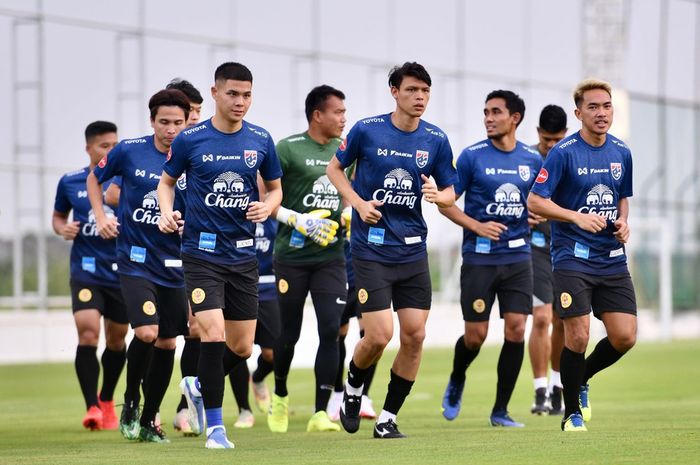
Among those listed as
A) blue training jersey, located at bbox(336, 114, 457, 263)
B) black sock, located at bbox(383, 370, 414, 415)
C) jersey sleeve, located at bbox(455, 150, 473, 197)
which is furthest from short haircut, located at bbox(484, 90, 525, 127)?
black sock, located at bbox(383, 370, 414, 415)

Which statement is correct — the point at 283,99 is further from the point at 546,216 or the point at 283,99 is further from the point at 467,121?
the point at 546,216

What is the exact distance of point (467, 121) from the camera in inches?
1404

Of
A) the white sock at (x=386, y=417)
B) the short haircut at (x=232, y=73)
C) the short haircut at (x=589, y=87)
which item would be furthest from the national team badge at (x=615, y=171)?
the short haircut at (x=232, y=73)

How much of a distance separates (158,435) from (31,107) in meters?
16.1

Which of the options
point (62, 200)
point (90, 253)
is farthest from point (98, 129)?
point (90, 253)

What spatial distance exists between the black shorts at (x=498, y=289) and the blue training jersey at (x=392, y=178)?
160 centimetres

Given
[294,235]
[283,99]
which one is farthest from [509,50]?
[294,235]

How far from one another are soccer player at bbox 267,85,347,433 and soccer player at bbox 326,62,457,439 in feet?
4.57

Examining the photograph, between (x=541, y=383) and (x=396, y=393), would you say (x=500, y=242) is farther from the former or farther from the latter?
(x=396, y=393)

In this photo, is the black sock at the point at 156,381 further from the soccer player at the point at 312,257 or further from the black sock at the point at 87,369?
the black sock at the point at 87,369

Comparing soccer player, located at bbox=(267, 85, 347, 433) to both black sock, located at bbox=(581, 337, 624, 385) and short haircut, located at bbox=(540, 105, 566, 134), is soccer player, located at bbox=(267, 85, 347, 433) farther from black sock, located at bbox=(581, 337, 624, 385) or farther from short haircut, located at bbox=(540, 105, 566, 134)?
black sock, located at bbox=(581, 337, 624, 385)

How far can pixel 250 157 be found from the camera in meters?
9.27

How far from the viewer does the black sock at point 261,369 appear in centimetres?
1290

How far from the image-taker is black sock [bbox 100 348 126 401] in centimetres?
1186
